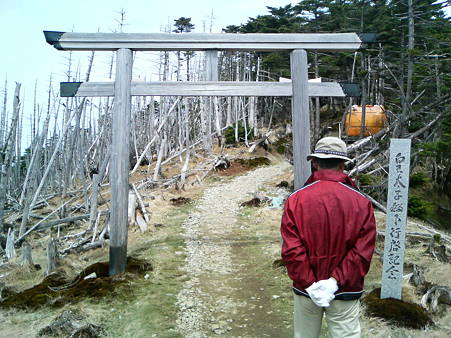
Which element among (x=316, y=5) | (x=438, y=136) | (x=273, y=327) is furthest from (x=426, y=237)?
(x=316, y=5)

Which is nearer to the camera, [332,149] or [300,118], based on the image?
[332,149]

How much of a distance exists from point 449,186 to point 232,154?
8802 mm

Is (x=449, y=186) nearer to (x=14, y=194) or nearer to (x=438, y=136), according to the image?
(x=438, y=136)

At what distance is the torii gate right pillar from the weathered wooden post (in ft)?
3.86

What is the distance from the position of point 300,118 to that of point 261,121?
20.2 metres

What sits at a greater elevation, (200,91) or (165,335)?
(200,91)

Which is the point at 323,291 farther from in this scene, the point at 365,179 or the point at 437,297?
the point at 365,179

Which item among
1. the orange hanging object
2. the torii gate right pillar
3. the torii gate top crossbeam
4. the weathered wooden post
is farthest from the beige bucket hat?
the orange hanging object

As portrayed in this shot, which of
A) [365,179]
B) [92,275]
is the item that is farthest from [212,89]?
[365,179]

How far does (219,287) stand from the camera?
181 inches

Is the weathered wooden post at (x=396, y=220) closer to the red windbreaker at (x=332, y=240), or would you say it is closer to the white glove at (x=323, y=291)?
the red windbreaker at (x=332, y=240)

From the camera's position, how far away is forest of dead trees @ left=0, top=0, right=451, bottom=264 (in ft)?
A: 24.9

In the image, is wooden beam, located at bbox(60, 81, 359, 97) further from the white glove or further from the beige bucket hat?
the white glove

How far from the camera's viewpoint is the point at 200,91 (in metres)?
4.88
